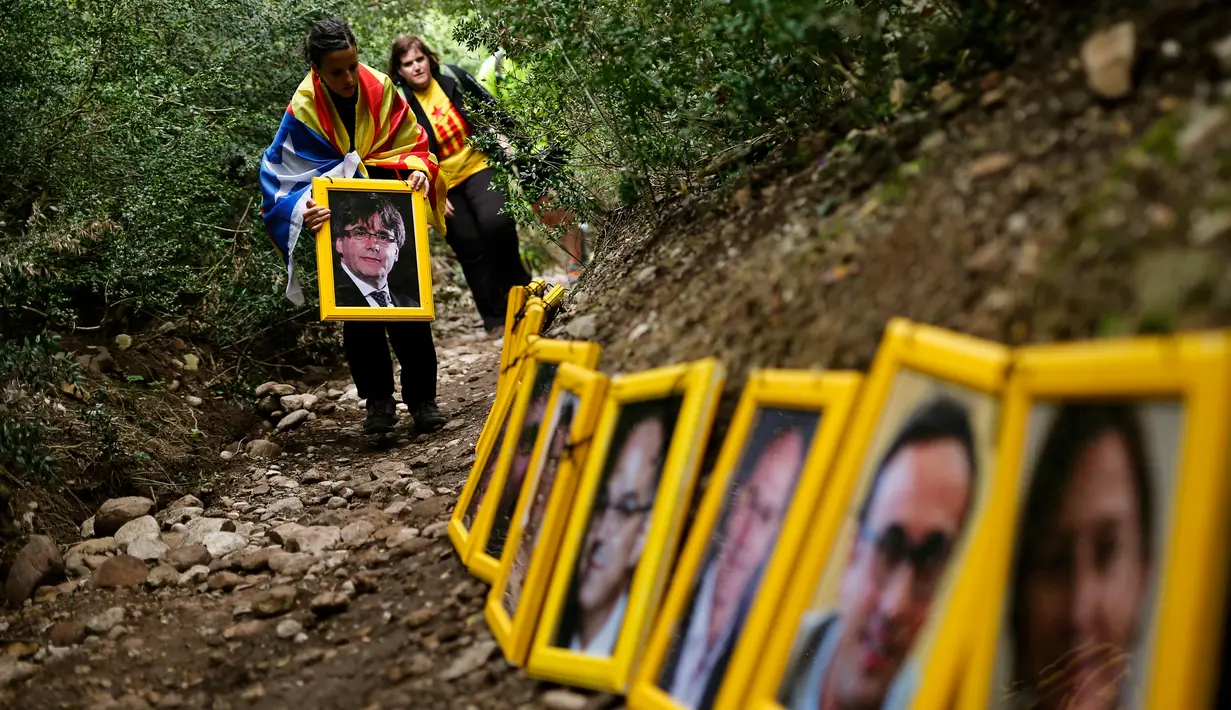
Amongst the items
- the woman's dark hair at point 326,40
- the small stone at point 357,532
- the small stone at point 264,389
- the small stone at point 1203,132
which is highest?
the woman's dark hair at point 326,40

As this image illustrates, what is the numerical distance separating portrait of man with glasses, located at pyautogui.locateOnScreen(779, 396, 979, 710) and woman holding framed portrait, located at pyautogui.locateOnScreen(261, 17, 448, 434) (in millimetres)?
3131

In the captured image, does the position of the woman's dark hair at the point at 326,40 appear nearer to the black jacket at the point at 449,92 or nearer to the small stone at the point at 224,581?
the black jacket at the point at 449,92

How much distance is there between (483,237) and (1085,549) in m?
4.44

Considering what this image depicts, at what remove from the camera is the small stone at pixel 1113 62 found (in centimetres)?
181

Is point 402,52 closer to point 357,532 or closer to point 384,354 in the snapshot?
point 384,354

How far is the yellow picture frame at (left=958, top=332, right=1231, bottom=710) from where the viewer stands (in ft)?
3.91

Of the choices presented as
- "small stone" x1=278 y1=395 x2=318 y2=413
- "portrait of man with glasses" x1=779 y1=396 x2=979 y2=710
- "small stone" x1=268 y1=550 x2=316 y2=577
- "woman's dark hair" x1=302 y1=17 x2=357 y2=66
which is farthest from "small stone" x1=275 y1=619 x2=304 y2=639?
"small stone" x1=278 y1=395 x2=318 y2=413

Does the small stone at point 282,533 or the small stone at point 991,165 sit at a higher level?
the small stone at point 991,165

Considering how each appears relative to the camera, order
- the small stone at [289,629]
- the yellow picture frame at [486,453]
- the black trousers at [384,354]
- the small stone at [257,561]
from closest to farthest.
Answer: the small stone at [289,629]
the yellow picture frame at [486,453]
the small stone at [257,561]
the black trousers at [384,354]

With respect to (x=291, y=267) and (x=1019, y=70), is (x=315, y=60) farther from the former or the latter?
(x=1019, y=70)

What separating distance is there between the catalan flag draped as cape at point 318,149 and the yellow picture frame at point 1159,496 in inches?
139


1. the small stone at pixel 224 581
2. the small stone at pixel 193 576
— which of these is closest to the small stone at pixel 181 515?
the small stone at pixel 193 576

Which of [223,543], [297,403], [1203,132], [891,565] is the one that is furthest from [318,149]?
[1203,132]

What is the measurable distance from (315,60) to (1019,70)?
3041 millimetres
